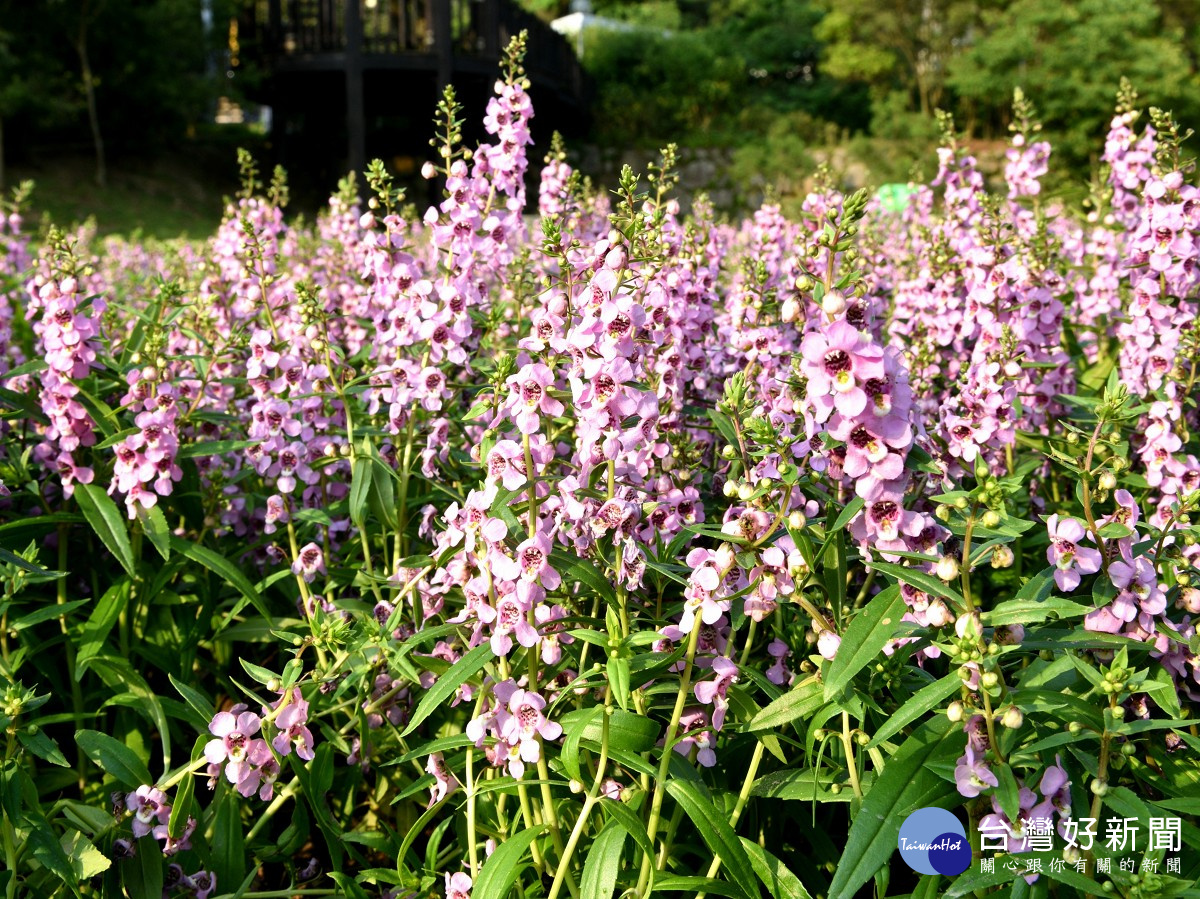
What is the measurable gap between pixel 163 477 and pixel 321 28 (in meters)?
20.0

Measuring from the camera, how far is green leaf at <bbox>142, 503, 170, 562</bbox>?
2.59 m

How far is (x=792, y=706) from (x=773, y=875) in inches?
13.7

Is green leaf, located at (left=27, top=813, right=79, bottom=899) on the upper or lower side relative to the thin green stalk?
lower

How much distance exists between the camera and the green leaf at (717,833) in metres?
1.79

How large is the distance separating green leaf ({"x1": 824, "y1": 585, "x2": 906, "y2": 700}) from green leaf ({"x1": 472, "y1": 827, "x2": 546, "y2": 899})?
0.66 metres

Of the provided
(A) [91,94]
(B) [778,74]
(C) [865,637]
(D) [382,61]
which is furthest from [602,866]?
(B) [778,74]

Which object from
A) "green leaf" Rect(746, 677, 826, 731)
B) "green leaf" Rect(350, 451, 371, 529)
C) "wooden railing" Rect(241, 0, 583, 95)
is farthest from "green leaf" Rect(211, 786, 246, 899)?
"wooden railing" Rect(241, 0, 583, 95)

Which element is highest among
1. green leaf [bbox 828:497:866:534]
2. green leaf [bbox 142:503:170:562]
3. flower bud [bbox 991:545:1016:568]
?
green leaf [bbox 828:497:866:534]

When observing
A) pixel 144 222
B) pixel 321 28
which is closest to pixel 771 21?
pixel 321 28

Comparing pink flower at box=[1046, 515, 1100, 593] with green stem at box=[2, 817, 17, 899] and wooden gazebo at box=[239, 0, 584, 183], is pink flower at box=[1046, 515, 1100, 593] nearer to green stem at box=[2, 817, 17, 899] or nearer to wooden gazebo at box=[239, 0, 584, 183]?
green stem at box=[2, 817, 17, 899]

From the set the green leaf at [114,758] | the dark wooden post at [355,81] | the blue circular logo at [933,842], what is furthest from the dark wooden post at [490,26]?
the blue circular logo at [933,842]

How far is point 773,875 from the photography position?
6.39ft

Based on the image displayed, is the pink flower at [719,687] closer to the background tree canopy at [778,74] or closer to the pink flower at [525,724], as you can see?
the pink flower at [525,724]

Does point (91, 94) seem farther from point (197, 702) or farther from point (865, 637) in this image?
point (865, 637)
